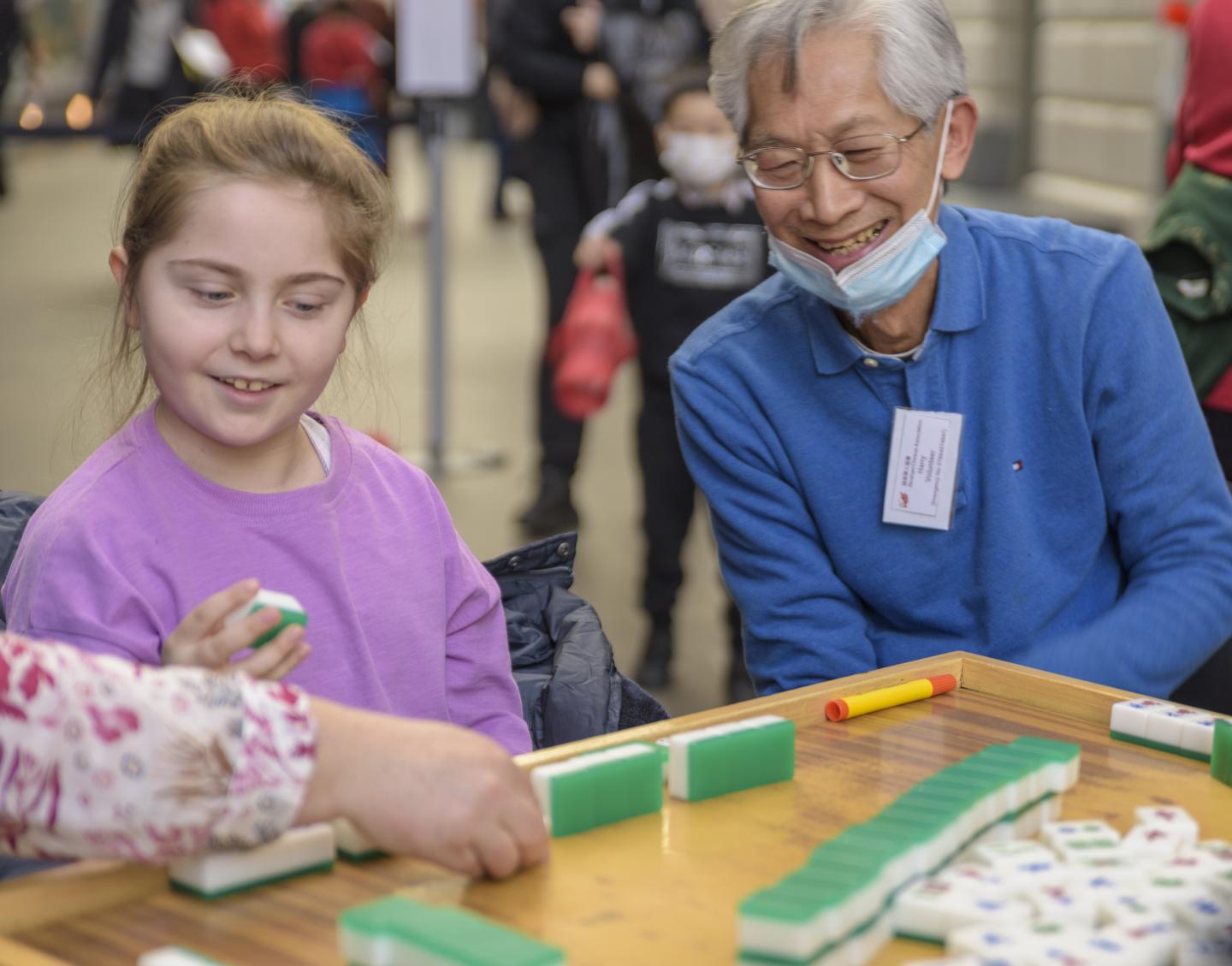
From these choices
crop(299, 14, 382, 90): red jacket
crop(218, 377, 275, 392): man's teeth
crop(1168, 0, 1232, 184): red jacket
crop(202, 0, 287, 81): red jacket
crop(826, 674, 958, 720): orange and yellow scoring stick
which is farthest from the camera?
crop(299, 14, 382, 90): red jacket

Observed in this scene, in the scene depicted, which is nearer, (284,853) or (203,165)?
(284,853)

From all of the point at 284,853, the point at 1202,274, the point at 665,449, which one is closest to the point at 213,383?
the point at 284,853

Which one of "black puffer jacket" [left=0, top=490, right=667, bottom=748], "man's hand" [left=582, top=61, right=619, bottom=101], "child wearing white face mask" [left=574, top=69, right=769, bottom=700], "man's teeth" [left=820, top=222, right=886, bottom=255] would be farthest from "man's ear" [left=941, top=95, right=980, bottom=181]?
"man's hand" [left=582, top=61, right=619, bottom=101]

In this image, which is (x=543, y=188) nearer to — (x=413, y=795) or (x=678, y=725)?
(x=678, y=725)

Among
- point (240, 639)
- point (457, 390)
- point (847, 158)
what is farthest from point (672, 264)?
point (457, 390)

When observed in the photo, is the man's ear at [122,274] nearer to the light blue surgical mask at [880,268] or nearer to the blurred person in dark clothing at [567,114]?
the light blue surgical mask at [880,268]

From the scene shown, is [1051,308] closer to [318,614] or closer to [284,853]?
[318,614]

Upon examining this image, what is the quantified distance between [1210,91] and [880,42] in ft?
4.36

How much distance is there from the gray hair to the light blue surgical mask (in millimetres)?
64

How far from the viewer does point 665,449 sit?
4422 millimetres

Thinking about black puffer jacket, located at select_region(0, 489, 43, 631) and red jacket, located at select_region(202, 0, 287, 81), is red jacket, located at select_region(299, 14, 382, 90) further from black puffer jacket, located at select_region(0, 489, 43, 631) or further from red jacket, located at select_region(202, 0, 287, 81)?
black puffer jacket, located at select_region(0, 489, 43, 631)

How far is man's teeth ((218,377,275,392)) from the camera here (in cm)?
174

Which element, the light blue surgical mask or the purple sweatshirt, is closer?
the purple sweatshirt

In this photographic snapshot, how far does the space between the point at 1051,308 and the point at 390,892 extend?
1281 mm
